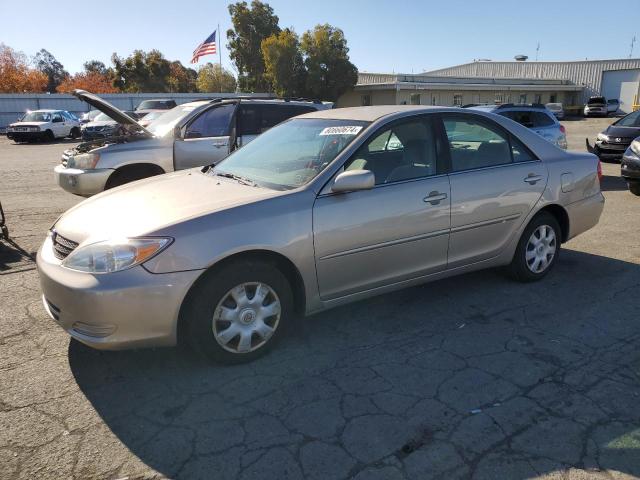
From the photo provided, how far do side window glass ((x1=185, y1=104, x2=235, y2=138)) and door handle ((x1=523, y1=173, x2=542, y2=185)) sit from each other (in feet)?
16.6

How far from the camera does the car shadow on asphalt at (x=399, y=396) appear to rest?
2.51m

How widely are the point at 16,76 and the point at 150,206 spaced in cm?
7055

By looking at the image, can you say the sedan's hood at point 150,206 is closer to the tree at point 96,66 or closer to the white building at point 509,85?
the white building at point 509,85

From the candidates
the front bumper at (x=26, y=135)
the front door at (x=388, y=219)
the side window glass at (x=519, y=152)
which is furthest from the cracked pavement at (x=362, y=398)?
the front bumper at (x=26, y=135)

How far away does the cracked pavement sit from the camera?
2486mm

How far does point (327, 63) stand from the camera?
136ft

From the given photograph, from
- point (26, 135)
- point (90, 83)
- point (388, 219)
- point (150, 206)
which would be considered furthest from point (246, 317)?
point (90, 83)

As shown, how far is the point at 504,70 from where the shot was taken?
6156cm

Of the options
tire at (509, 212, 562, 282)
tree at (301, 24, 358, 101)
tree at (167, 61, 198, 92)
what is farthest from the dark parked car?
tree at (167, 61, 198, 92)

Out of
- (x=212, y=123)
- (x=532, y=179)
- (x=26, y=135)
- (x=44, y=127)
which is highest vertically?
(x=212, y=123)

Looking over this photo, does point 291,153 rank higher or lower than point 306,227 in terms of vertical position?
higher

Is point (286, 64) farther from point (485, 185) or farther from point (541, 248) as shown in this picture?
point (485, 185)

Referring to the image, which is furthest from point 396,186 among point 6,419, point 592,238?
point 592,238

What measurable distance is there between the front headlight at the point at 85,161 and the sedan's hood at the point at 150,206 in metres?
3.50
